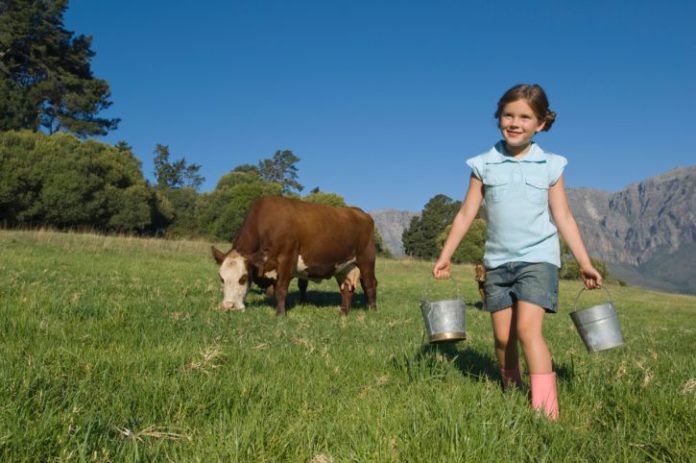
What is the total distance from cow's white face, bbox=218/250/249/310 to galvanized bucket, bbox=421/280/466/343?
520 cm

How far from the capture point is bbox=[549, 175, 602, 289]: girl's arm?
3850mm

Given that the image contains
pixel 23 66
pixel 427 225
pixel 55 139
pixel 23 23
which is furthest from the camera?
pixel 427 225

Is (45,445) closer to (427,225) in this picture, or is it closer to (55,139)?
(55,139)

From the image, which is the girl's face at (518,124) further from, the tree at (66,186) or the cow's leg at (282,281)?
the tree at (66,186)

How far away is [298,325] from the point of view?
23.8 feet

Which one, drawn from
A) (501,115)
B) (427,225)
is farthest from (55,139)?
(427,225)

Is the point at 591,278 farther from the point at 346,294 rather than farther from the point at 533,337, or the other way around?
the point at 346,294

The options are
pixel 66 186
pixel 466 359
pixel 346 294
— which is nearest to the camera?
pixel 466 359

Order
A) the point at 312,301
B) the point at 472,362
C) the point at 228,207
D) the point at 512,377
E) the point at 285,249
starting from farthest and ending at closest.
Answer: the point at 228,207 < the point at 312,301 < the point at 285,249 < the point at 472,362 < the point at 512,377

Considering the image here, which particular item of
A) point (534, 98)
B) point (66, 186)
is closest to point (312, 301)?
point (534, 98)

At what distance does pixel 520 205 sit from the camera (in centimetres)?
389

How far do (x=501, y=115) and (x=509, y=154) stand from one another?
0.98 feet

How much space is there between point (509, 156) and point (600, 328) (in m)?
1.42

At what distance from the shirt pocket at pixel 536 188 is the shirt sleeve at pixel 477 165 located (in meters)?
0.34
